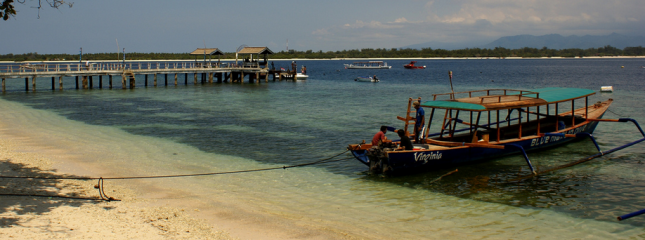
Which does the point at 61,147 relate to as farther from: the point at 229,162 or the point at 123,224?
the point at 123,224

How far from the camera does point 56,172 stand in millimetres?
14188

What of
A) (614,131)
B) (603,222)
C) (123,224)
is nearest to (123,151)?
(123,224)

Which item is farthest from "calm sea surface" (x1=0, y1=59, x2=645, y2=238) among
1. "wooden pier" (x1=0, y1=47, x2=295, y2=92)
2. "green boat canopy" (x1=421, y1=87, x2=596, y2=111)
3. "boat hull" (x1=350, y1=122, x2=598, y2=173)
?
"wooden pier" (x1=0, y1=47, x2=295, y2=92)

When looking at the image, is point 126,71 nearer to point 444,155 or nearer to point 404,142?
point 404,142

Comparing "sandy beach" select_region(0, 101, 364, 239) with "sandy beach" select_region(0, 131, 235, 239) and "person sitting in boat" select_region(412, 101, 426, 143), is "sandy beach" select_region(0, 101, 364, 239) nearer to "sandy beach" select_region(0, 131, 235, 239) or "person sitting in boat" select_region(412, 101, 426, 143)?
"sandy beach" select_region(0, 131, 235, 239)

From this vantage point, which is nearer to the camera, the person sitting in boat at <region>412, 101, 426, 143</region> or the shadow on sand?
the shadow on sand

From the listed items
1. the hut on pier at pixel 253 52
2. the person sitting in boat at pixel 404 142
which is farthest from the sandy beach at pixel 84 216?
the hut on pier at pixel 253 52

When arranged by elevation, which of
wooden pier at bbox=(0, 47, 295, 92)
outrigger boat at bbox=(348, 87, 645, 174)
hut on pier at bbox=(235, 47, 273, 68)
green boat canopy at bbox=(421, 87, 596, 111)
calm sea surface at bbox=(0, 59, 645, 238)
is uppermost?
hut on pier at bbox=(235, 47, 273, 68)

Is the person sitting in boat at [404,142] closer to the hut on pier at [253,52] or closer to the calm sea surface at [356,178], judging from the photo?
the calm sea surface at [356,178]

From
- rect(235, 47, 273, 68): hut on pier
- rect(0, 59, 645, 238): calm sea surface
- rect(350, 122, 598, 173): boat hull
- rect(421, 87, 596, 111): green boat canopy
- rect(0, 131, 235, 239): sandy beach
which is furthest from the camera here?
rect(235, 47, 273, 68): hut on pier

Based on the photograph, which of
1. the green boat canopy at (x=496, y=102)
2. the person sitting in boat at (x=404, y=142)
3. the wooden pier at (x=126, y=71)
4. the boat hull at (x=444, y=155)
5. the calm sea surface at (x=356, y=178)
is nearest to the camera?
the calm sea surface at (x=356, y=178)

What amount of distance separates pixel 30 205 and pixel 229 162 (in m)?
7.20

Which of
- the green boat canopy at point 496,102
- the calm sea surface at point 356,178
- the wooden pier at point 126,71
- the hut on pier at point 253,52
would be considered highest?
the hut on pier at point 253,52

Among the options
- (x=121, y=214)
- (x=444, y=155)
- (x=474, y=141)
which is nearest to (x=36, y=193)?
(x=121, y=214)
